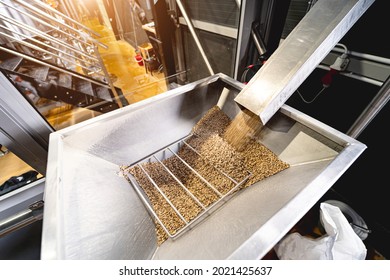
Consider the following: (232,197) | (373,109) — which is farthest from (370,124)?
(232,197)

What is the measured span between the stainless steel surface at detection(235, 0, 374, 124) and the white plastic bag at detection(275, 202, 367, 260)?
2.04 feet

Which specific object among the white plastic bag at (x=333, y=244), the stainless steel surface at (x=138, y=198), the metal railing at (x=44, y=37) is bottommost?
the white plastic bag at (x=333, y=244)

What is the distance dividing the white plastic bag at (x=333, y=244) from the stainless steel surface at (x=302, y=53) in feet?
2.04

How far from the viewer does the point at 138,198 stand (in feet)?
2.55

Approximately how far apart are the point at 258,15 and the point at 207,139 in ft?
2.80

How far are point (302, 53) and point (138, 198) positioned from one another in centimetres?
93

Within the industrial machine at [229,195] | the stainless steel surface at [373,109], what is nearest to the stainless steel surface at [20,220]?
the industrial machine at [229,195]

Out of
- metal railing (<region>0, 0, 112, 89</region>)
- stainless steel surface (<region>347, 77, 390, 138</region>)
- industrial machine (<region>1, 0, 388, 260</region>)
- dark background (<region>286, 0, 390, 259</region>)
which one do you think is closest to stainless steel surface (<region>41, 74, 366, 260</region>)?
industrial machine (<region>1, 0, 388, 260</region>)

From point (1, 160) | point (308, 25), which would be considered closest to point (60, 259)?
point (308, 25)

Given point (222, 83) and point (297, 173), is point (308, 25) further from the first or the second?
point (297, 173)

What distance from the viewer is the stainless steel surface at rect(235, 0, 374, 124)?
0.60 meters

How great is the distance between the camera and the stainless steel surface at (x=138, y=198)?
0.44 metres

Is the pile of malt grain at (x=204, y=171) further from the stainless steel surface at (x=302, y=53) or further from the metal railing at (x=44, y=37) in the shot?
the metal railing at (x=44, y=37)

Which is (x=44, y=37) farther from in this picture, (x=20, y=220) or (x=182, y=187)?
(x=182, y=187)
